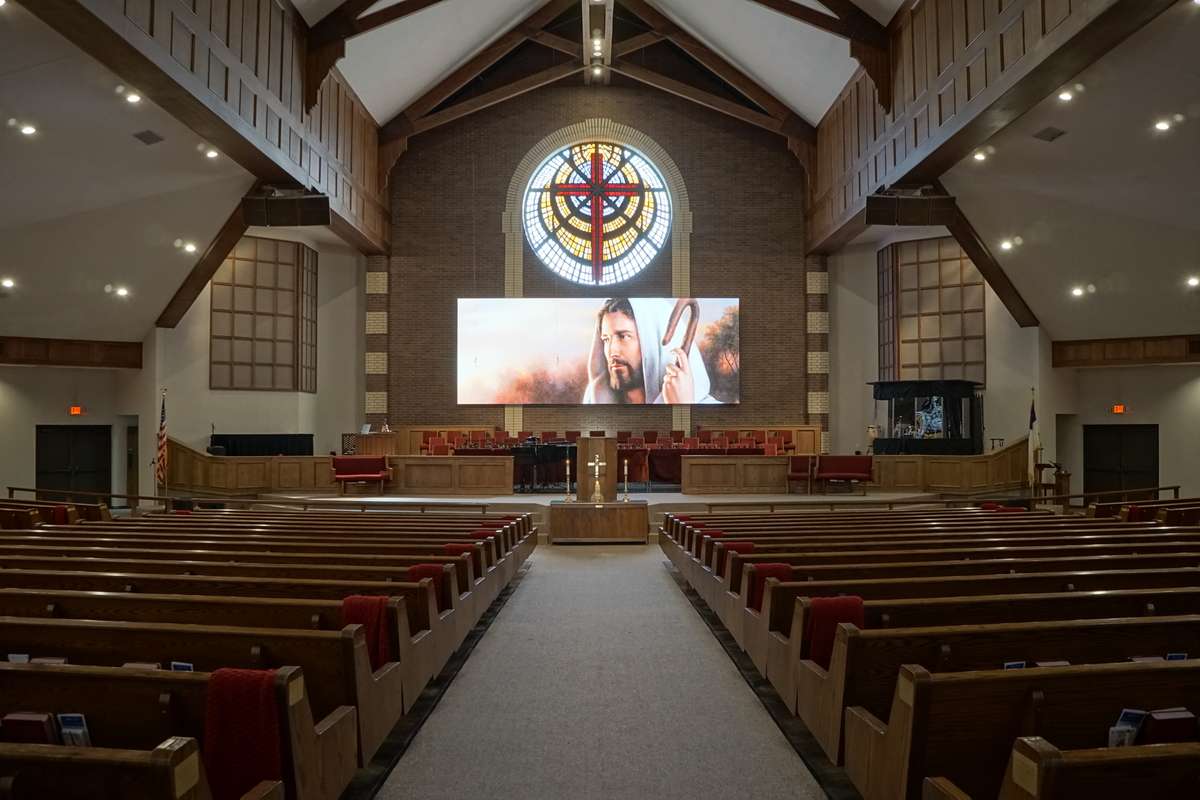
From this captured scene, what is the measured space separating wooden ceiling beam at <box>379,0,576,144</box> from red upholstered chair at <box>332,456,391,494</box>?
25.1 feet

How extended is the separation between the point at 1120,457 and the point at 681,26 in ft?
39.1

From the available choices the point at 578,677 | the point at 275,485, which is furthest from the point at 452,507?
the point at 578,677

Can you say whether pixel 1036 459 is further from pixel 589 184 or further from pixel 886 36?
pixel 589 184

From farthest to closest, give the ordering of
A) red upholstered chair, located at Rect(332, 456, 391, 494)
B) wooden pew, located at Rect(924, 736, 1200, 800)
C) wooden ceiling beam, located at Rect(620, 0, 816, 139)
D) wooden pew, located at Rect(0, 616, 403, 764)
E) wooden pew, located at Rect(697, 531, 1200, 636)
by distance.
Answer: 1. wooden ceiling beam, located at Rect(620, 0, 816, 139)
2. red upholstered chair, located at Rect(332, 456, 391, 494)
3. wooden pew, located at Rect(697, 531, 1200, 636)
4. wooden pew, located at Rect(0, 616, 403, 764)
5. wooden pew, located at Rect(924, 736, 1200, 800)

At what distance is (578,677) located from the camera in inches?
153

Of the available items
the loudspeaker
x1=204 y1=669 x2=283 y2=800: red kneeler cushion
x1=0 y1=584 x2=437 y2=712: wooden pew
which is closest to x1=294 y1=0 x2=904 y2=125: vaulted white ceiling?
the loudspeaker

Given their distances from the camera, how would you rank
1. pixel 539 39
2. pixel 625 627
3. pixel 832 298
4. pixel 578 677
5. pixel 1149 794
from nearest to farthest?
pixel 1149 794, pixel 578 677, pixel 625 627, pixel 539 39, pixel 832 298

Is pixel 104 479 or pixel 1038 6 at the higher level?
pixel 1038 6

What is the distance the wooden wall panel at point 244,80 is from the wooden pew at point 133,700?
7.00m

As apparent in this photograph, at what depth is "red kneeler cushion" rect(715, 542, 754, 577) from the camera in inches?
186

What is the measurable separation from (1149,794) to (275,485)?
14.1 m

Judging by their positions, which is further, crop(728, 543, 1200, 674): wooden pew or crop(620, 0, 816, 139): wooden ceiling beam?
crop(620, 0, 816, 139): wooden ceiling beam

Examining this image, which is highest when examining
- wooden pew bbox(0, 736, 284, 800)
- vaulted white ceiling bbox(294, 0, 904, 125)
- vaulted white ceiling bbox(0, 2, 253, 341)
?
vaulted white ceiling bbox(294, 0, 904, 125)

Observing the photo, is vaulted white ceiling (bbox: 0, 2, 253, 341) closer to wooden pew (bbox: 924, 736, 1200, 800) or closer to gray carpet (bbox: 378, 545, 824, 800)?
gray carpet (bbox: 378, 545, 824, 800)
